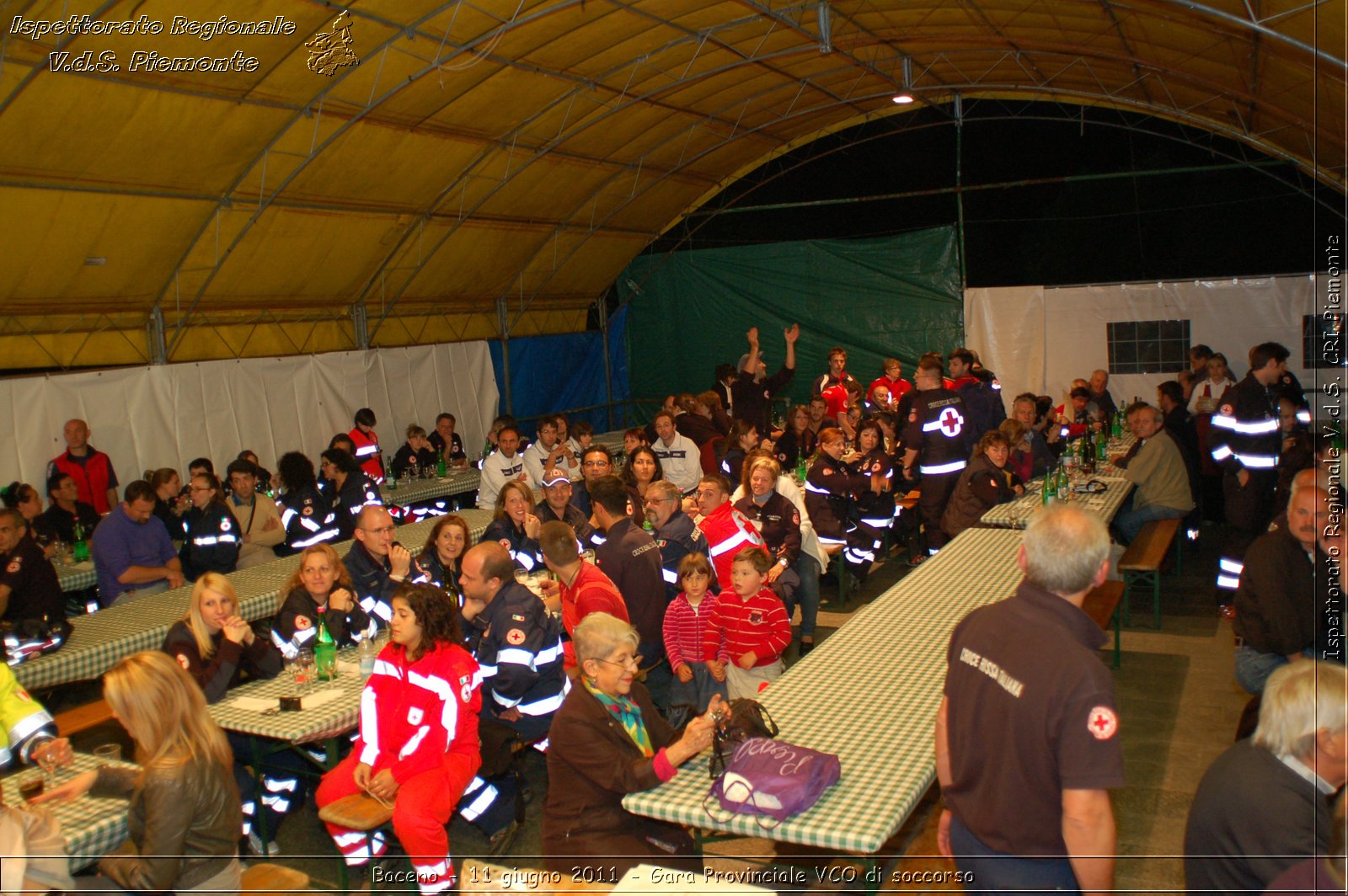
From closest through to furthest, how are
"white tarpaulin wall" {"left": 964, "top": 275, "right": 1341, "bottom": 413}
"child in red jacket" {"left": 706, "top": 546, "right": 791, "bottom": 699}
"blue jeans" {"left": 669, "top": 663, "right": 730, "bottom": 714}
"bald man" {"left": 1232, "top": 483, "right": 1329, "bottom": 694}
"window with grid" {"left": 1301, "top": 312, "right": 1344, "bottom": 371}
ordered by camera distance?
"bald man" {"left": 1232, "top": 483, "right": 1329, "bottom": 694} < "child in red jacket" {"left": 706, "top": 546, "right": 791, "bottom": 699} < "blue jeans" {"left": 669, "top": 663, "right": 730, "bottom": 714} < "window with grid" {"left": 1301, "top": 312, "right": 1344, "bottom": 371} < "white tarpaulin wall" {"left": 964, "top": 275, "right": 1341, "bottom": 413}

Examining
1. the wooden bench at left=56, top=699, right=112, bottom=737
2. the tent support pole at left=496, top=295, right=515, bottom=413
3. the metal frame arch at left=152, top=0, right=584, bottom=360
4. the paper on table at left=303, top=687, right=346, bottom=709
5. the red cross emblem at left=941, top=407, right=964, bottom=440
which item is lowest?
the wooden bench at left=56, top=699, right=112, bottom=737

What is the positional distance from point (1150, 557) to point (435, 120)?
8022mm

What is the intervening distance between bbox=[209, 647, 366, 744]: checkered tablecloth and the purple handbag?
79.6 inches

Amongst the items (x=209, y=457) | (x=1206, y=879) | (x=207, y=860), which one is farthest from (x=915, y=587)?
(x=209, y=457)

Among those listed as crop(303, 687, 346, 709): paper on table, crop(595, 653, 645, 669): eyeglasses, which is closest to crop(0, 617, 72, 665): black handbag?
crop(303, 687, 346, 709): paper on table

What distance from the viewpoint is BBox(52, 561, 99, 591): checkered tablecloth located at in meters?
7.64

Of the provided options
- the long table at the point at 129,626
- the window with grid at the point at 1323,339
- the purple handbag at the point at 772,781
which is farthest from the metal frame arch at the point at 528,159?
the purple handbag at the point at 772,781

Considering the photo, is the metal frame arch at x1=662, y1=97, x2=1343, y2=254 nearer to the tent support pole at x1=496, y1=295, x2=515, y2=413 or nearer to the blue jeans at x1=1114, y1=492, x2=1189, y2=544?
the tent support pole at x1=496, y1=295, x2=515, y2=413

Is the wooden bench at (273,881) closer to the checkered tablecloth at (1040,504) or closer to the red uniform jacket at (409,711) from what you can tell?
the red uniform jacket at (409,711)

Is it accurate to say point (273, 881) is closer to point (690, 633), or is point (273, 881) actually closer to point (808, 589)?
point (690, 633)

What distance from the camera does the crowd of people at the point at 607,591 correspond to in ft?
11.5

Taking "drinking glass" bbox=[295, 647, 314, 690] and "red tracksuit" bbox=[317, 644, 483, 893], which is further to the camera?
"drinking glass" bbox=[295, 647, 314, 690]

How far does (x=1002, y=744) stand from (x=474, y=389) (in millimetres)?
13098

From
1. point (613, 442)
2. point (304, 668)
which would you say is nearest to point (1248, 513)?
point (304, 668)
